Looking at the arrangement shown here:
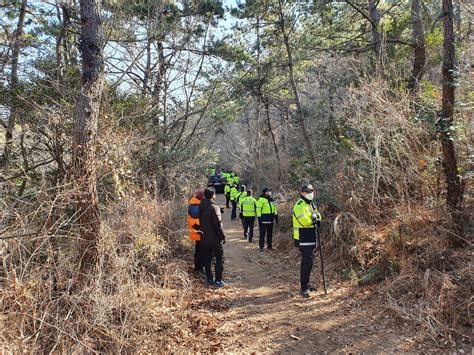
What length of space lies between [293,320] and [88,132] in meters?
4.53

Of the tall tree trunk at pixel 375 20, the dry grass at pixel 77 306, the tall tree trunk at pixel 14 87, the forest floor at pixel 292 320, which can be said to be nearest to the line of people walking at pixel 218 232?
the forest floor at pixel 292 320

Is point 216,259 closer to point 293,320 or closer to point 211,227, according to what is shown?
point 211,227

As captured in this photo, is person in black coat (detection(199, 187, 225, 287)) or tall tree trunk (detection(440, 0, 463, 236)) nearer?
tall tree trunk (detection(440, 0, 463, 236))

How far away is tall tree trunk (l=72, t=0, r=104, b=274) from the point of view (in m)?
4.96

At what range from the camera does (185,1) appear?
11.9 meters

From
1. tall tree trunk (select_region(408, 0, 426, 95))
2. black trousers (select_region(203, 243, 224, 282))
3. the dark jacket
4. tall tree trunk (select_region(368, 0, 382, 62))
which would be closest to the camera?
the dark jacket

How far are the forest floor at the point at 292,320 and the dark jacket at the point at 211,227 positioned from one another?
3.42ft

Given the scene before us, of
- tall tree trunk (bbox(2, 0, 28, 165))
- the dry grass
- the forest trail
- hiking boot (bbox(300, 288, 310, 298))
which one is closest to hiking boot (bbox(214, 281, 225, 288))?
the forest trail

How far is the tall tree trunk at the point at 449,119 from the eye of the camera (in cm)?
559

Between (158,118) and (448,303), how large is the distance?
10.0 meters

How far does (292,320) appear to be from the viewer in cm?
541

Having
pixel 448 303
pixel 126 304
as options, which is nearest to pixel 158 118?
pixel 126 304

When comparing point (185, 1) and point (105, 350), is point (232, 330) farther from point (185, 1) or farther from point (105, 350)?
point (185, 1)

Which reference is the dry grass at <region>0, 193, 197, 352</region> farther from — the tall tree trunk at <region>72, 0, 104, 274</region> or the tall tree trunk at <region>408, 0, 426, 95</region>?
the tall tree trunk at <region>408, 0, 426, 95</region>
